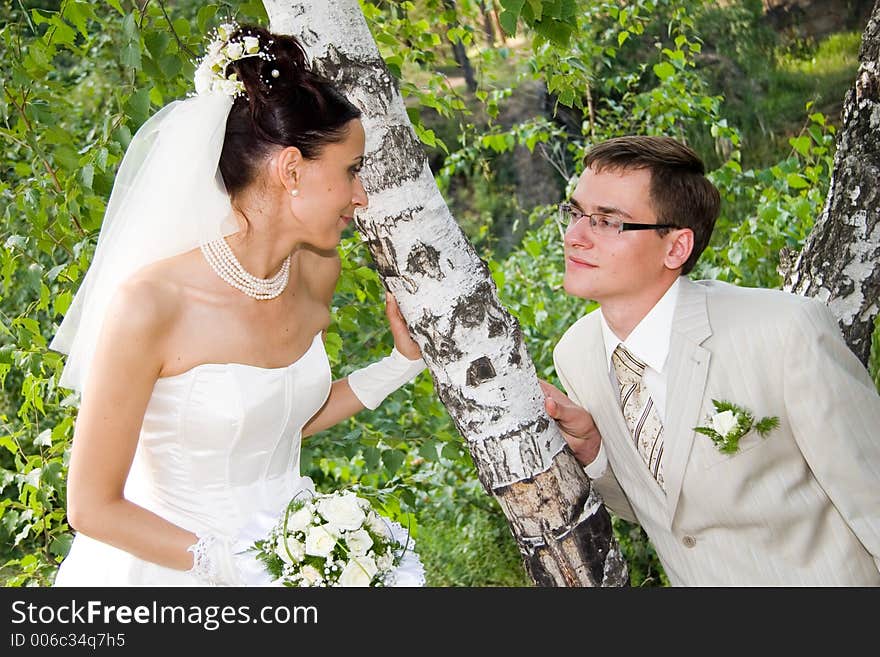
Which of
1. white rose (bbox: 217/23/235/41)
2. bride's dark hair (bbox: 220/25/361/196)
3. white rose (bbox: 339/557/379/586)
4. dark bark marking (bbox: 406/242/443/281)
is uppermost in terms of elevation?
white rose (bbox: 217/23/235/41)

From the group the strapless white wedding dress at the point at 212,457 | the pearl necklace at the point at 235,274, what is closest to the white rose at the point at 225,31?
the pearl necklace at the point at 235,274

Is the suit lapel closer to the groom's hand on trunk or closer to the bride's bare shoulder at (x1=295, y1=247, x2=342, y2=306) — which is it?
the groom's hand on trunk

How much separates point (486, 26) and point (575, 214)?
8.91 metres

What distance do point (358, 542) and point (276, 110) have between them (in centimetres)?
94

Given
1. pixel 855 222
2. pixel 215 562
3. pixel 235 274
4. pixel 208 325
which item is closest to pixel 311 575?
pixel 215 562

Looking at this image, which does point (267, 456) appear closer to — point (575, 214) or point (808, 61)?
point (575, 214)

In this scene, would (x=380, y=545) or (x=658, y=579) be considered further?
(x=658, y=579)

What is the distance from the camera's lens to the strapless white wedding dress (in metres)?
2.22

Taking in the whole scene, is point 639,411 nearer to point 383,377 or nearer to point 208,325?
point 383,377

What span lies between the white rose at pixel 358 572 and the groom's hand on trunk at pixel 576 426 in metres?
0.59

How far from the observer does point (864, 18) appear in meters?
9.23

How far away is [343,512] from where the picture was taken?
190 cm

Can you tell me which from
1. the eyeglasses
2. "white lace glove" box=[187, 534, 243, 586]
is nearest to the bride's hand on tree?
the eyeglasses
